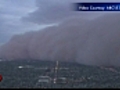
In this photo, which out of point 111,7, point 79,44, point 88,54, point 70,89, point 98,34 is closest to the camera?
point 70,89

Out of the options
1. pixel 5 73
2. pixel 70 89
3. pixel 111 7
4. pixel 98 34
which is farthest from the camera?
pixel 98 34

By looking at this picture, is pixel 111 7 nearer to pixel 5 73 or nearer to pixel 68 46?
pixel 5 73

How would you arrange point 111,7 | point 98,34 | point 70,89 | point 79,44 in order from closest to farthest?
point 70,89 < point 111,7 < point 98,34 < point 79,44

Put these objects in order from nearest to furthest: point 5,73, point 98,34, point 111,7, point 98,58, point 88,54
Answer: point 111,7
point 5,73
point 98,58
point 88,54
point 98,34

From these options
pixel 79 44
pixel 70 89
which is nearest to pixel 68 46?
pixel 79 44

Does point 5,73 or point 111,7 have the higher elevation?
point 111,7

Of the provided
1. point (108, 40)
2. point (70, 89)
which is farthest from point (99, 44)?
point (70, 89)

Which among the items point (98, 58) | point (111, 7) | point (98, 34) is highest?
point (111, 7)

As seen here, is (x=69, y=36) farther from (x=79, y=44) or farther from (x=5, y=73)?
(x=5, y=73)

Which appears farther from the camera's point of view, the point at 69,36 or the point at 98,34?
the point at 69,36
